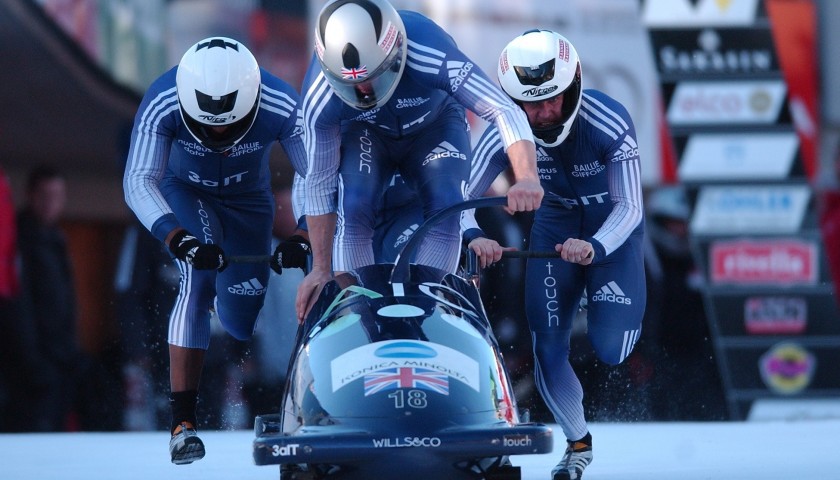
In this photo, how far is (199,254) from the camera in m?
4.97

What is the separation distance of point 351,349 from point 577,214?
71.0 inches

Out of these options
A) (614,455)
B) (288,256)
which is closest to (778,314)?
(614,455)

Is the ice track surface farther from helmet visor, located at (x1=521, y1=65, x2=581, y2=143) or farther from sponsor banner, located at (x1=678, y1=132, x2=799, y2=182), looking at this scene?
sponsor banner, located at (x1=678, y1=132, x2=799, y2=182)

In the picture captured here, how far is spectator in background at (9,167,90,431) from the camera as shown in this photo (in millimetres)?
7730

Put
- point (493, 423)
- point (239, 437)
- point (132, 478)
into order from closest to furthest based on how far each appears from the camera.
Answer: point (493, 423) → point (132, 478) → point (239, 437)

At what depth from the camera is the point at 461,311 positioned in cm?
426

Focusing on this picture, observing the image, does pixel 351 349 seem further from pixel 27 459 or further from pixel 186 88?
pixel 27 459

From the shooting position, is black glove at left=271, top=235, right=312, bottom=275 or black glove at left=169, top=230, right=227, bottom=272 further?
black glove at left=271, top=235, right=312, bottom=275

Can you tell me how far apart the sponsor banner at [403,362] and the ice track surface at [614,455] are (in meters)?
1.12

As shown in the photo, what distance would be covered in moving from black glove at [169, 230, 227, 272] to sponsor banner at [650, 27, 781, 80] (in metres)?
4.79

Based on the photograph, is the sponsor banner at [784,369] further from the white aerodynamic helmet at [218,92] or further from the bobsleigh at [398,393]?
the bobsleigh at [398,393]

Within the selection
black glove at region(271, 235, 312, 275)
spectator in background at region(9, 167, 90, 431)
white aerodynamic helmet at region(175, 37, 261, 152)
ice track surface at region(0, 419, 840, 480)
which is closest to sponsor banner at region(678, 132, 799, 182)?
ice track surface at region(0, 419, 840, 480)

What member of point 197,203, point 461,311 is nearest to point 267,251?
point 197,203

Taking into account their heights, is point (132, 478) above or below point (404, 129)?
below
